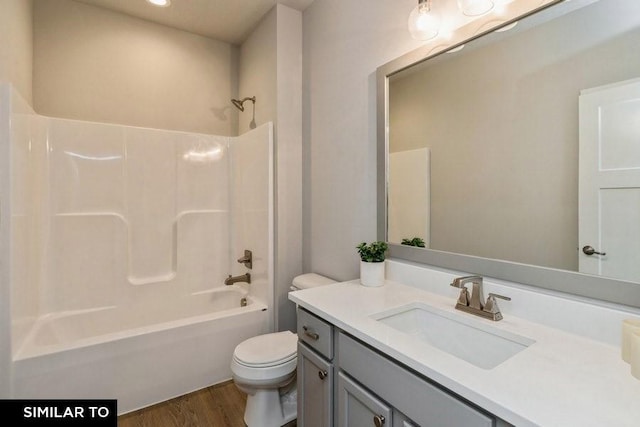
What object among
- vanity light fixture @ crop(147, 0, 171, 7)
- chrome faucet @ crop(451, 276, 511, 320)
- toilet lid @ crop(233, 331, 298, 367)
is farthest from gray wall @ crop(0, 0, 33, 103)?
chrome faucet @ crop(451, 276, 511, 320)

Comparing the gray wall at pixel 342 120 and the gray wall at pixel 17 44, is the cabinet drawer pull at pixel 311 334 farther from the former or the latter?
the gray wall at pixel 17 44

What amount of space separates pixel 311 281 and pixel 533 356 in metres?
1.40

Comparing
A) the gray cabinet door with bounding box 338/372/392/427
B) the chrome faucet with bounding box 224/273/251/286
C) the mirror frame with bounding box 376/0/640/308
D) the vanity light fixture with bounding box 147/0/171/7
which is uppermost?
the vanity light fixture with bounding box 147/0/171/7

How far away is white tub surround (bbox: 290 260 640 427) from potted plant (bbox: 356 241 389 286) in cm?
13

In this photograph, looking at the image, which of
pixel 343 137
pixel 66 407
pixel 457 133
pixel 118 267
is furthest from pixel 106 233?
pixel 457 133

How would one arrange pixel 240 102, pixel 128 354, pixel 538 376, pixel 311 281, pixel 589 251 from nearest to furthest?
pixel 538 376
pixel 589 251
pixel 128 354
pixel 311 281
pixel 240 102

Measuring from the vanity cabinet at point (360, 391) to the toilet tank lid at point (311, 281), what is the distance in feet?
2.03

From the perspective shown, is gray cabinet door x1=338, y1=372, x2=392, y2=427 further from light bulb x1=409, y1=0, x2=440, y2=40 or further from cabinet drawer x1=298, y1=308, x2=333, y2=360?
light bulb x1=409, y1=0, x2=440, y2=40

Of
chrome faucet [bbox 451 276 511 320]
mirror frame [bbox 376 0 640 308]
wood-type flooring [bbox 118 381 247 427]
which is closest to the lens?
mirror frame [bbox 376 0 640 308]

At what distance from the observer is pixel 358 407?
3.44 feet

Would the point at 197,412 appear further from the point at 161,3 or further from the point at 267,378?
the point at 161,3

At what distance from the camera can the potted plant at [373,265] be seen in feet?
5.00

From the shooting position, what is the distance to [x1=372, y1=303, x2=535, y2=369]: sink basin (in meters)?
1.01

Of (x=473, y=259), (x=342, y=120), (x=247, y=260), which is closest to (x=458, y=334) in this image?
(x=473, y=259)
